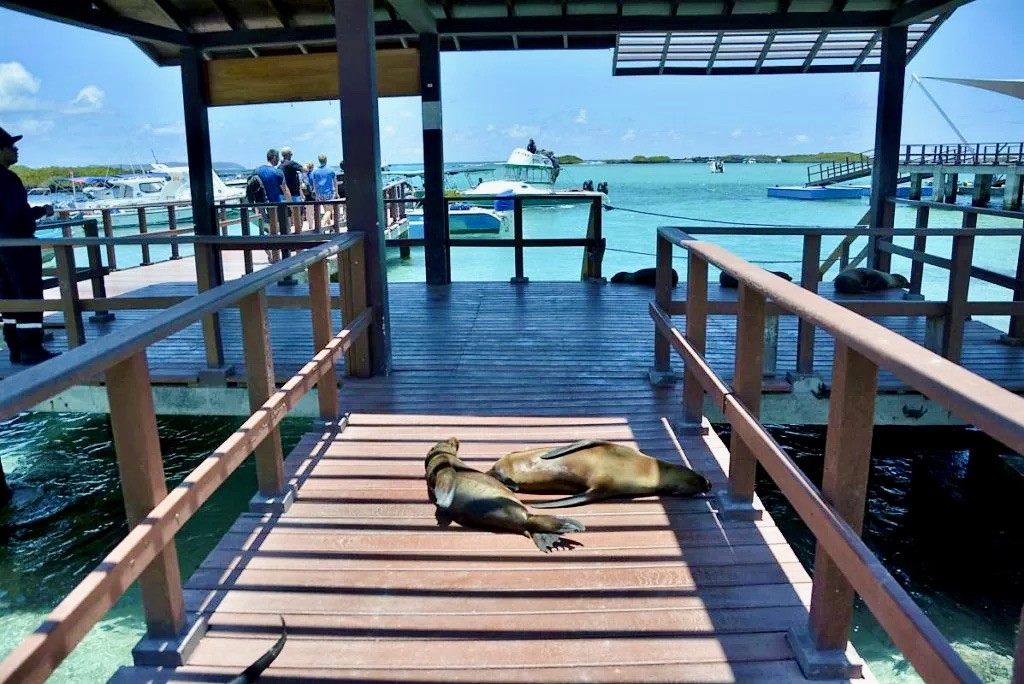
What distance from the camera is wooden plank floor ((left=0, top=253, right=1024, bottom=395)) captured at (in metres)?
5.88

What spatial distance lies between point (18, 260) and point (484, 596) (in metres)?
5.21

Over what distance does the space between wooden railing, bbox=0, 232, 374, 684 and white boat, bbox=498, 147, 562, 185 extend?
170ft

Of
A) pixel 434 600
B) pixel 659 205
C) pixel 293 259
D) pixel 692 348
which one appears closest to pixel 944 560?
pixel 692 348

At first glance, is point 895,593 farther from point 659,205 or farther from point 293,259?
point 659,205

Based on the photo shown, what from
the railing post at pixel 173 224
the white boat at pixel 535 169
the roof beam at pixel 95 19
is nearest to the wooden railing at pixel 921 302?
the roof beam at pixel 95 19

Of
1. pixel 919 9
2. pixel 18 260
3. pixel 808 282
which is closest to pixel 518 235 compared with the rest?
pixel 919 9

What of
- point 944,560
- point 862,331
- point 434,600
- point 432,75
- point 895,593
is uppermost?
point 432,75

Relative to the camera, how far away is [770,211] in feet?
162

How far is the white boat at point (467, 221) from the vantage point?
89.6ft

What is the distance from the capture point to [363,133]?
208 inches

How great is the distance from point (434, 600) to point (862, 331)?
5.65ft

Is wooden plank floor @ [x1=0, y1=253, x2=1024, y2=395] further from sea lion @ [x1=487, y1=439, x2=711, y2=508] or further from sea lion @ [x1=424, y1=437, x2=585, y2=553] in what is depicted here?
sea lion @ [x1=424, y1=437, x2=585, y2=553]

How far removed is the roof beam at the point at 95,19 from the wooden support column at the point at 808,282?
5971 mm

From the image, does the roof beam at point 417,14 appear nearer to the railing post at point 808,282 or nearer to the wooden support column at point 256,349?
the railing post at point 808,282
